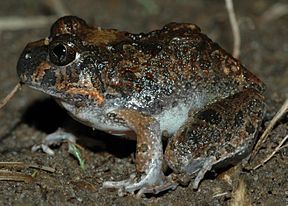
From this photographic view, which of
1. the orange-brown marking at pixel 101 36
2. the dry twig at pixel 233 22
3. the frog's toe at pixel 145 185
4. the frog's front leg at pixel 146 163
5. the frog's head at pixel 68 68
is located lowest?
the frog's toe at pixel 145 185

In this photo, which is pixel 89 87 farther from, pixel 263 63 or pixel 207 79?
pixel 263 63

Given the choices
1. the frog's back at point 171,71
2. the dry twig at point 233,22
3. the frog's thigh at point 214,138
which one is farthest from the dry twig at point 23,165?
the dry twig at point 233,22

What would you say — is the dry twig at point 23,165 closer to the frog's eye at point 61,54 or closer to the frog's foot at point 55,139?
the frog's foot at point 55,139

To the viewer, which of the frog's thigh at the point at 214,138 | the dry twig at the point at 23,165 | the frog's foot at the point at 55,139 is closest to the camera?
the frog's thigh at the point at 214,138

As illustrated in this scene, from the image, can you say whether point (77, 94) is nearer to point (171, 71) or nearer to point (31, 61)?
point (31, 61)

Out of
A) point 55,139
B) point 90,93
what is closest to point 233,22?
point 90,93

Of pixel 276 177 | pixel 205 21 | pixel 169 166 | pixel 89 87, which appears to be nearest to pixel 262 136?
pixel 276 177

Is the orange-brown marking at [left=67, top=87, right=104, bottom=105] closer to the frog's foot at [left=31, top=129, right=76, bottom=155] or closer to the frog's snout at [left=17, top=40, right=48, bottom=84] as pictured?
the frog's snout at [left=17, top=40, right=48, bottom=84]
